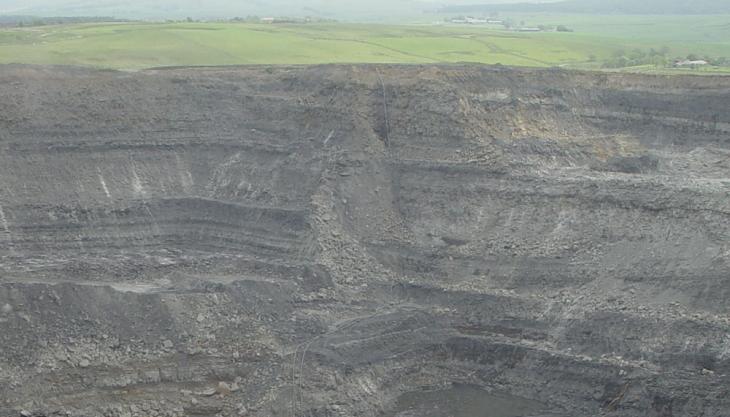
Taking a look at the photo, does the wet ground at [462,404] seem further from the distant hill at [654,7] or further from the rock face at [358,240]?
the distant hill at [654,7]

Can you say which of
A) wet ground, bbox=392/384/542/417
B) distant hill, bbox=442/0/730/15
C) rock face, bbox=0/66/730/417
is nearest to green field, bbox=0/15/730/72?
rock face, bbox=0/66/730/417

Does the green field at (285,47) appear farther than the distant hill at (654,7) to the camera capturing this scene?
No

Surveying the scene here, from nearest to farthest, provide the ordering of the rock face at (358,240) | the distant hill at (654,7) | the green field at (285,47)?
1. the rock face at (358,240)
2. the green field at (285,47)
3. the distant hill at (654,7)

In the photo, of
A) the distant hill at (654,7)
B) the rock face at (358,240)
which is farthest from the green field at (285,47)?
the distant hill at (654,7)

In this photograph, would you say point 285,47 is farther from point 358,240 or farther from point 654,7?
point 654,7

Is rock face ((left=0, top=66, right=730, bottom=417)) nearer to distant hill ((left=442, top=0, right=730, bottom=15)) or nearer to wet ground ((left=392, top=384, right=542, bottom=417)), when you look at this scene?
wet ground ((left=392, top=384, right=542, bottom=417))

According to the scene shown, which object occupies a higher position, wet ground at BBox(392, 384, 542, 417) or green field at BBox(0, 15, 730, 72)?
green field at BBox(0, 15, 730, 72)

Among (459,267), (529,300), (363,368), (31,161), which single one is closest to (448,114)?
(459,267)
